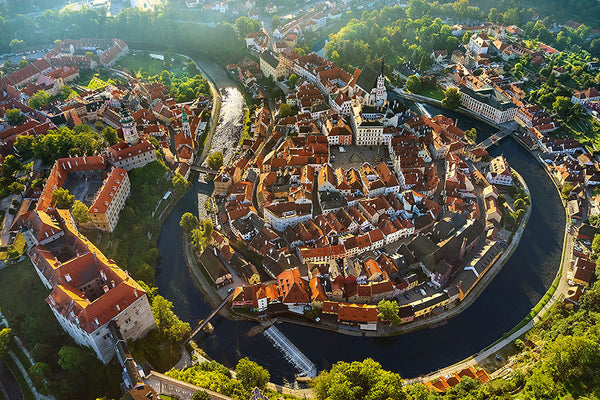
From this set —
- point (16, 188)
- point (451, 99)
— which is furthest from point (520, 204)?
point (16, 188)

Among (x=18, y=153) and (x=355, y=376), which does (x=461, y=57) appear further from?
(x=18, y=153)

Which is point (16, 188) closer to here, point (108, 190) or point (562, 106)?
point (108, 190)

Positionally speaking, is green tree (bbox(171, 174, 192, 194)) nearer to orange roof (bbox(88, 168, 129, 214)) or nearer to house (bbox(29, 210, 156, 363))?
orange roof (bbox(88, 168, 129, 214))

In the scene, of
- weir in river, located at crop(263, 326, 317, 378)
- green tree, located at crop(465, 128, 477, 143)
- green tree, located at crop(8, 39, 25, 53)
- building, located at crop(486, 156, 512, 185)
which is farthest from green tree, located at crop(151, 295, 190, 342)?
green tree, located at crop(8, 39, 25, 53)

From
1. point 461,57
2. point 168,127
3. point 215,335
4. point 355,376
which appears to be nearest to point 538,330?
point 355,376

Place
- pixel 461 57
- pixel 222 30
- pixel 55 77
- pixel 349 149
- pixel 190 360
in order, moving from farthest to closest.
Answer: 1. pixel 222 30
2. pixel 461 57
3. pixel 55 77
4. pixel 349 149
5. pixel 190 360

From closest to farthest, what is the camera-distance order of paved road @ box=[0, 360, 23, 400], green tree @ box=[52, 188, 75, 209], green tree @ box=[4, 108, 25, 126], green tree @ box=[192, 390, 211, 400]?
green tree @ box=[192, 390, 211, 400] → paved road @ box=[0, 360, 23, 400] → green tree @ box=[52, 188, 75, 209] → green tree @ box=[4, 108, 25, 126]
